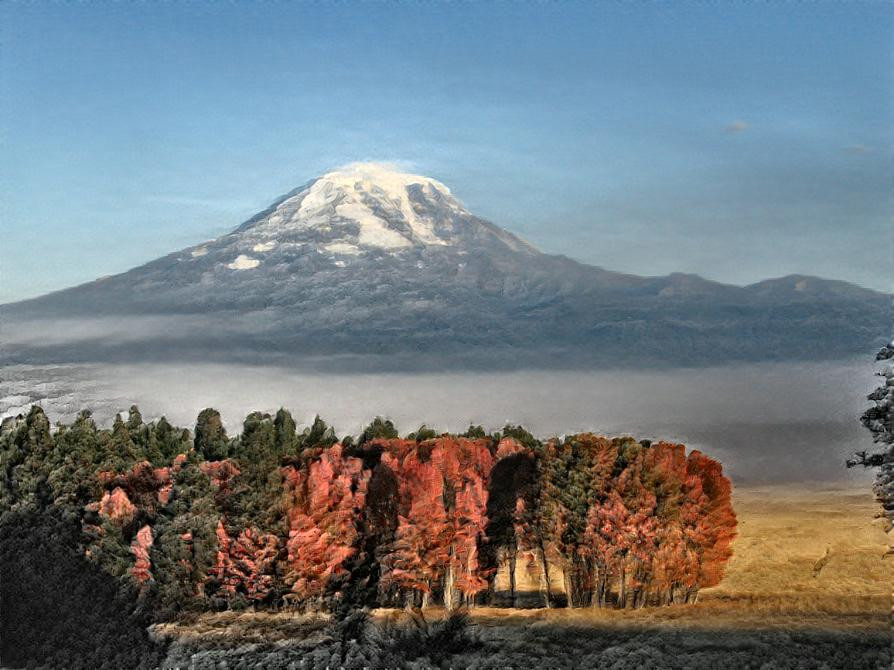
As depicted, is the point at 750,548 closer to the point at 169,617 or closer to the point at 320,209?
the point at 169,617

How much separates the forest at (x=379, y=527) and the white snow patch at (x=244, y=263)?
105216 millimetres

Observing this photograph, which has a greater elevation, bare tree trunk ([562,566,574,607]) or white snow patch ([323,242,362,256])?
white snow patch ([323,242,362,256])

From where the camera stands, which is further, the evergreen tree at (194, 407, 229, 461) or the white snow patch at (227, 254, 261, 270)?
the white snow patch at (227, 254, 261, 270)

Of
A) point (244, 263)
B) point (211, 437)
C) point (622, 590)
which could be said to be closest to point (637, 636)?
point (622, 590)

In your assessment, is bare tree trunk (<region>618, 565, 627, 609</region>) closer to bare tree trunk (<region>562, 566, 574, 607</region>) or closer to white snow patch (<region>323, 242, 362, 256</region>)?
bare tree trunk (<region>562, 566, 574, 607</region>)

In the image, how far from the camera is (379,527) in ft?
146

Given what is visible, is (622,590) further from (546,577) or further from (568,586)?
(546,577)

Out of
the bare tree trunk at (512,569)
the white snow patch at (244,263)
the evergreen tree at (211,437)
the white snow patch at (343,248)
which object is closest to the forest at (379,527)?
the bare tree trunk at (512,569)

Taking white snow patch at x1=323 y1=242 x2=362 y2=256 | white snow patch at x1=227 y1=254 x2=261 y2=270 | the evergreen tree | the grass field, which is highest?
→ white snow patch at x1=323 y1=242 x2=362 y2=256

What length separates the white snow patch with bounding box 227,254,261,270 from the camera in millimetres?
153000

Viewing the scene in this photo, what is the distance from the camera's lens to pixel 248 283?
150 m

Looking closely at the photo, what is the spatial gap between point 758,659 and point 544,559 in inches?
401

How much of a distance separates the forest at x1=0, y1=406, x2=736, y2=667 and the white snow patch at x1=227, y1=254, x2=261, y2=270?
105216 mm

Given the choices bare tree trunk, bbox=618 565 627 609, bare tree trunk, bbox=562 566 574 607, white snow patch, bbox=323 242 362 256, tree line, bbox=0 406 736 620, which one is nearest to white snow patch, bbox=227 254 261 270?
white snow patch, bbox=323 242 362 256
